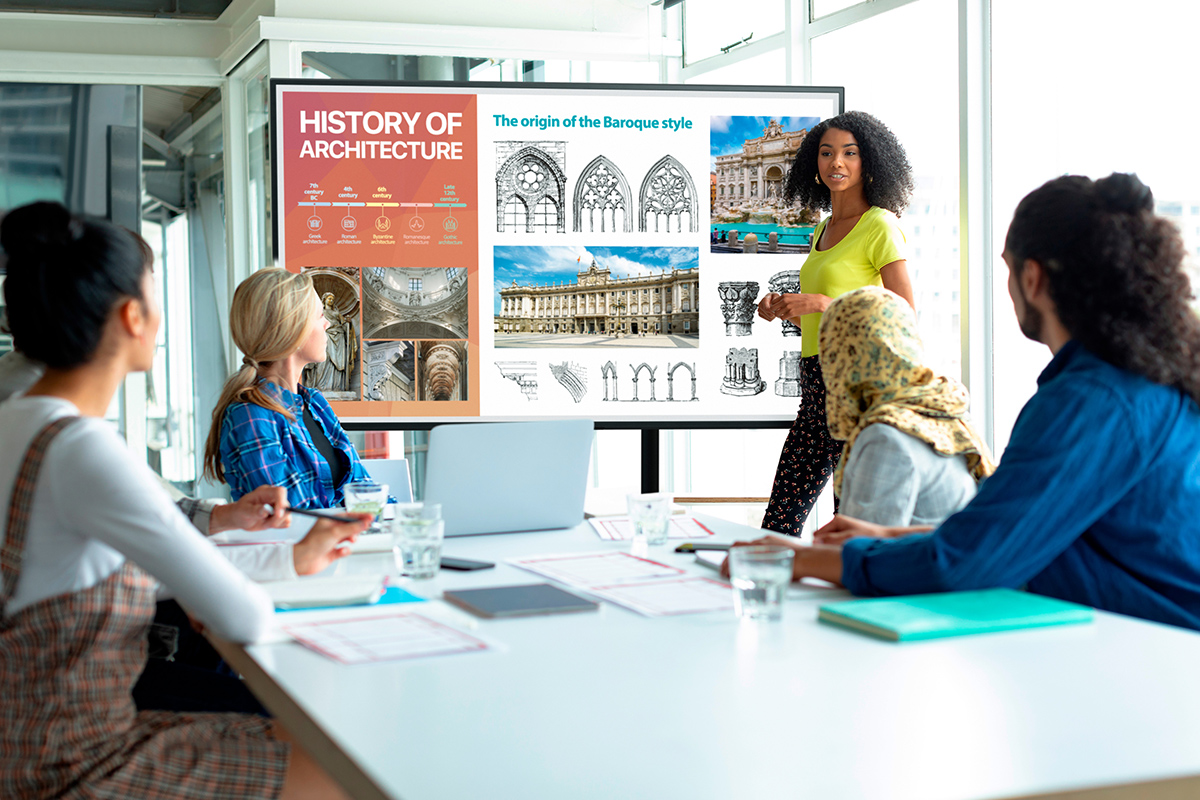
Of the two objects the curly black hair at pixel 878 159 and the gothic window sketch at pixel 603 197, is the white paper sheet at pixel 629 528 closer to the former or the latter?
the curly black hair at pixel 878 159

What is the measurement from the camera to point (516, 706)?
1011 millimetres

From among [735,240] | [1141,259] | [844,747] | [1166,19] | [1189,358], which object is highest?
[1166,19]

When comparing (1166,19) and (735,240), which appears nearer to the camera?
(1166,19)

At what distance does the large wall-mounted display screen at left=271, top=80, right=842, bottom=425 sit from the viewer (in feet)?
12.9

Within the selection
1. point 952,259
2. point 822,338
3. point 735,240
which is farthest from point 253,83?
point 822,338

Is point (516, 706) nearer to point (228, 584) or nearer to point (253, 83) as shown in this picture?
point (228, 584)

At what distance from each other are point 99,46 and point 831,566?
507 cm

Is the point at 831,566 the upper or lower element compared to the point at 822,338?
lower

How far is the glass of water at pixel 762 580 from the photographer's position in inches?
51.8

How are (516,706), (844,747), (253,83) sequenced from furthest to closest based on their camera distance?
(253,83) < (516,706) < (844,747)

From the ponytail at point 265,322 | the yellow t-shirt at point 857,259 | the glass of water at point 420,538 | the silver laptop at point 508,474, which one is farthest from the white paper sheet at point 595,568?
the yellow t-shirt at point 857,259

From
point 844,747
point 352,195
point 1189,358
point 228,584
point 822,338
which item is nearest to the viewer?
point 844,747

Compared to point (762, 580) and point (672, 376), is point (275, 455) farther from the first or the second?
point (672, 376)

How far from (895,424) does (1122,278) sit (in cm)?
51
